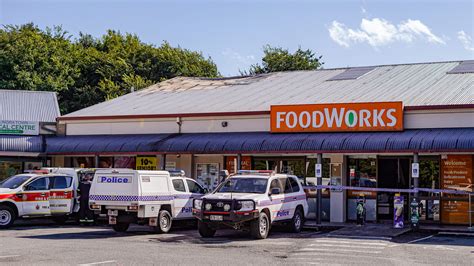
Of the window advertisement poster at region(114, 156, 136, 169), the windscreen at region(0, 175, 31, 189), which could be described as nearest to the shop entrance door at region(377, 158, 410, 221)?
the window advertisement poster at region(114, 156, 136, 169)

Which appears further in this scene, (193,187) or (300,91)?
(300,91)

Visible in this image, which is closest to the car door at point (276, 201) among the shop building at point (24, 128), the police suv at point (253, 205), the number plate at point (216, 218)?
the police suv at point (253, 205)

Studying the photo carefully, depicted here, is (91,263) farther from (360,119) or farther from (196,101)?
(196,101)

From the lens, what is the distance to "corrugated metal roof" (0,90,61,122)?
3491 cm

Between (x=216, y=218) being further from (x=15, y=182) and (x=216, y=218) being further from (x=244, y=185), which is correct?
(x=15, y=182)

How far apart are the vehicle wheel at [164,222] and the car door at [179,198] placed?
28 cm

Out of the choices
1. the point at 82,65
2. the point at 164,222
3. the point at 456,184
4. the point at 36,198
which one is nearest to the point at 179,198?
the point at 164,222

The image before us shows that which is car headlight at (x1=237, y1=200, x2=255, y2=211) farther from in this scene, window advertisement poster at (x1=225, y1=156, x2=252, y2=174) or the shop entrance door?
window advertisement poster at (x1=225, y1=156, x2=252, y2=174)

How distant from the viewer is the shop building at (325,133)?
2609 cm

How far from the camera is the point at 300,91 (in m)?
Result: 32.5

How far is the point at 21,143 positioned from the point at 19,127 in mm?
786

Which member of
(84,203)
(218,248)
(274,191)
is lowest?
(218,248)

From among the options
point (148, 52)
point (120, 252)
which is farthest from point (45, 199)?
point (148, 52)

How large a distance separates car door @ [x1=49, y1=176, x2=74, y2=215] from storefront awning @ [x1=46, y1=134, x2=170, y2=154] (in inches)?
174
